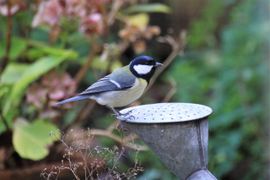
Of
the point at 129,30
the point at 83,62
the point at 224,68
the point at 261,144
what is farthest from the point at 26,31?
the point at 261,144

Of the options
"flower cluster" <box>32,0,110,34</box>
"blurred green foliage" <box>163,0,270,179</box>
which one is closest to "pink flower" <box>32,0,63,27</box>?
"flower cluster" <box>32,0,110,34</box>

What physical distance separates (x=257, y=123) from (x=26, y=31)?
4.11 ft

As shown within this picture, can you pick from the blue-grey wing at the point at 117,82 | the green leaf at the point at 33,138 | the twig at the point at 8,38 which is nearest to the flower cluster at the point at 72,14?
the twig at the point at 8,38

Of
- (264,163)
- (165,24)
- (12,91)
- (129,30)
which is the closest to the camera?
(12,91)

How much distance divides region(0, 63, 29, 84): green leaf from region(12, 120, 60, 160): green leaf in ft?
0.60

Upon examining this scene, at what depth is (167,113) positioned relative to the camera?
1.41m

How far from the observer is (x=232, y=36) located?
3.23 metres

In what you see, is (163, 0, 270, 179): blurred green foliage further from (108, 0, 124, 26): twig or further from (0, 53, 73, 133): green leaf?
(0, 53, 73, 133): green leaf

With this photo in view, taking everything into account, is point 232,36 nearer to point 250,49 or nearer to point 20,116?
point 250,49

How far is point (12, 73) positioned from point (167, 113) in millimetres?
1244

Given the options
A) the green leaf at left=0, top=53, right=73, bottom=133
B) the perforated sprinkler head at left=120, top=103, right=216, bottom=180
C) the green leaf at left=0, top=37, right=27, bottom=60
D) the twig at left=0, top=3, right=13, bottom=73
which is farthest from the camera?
the green leaf at left=0, top=37, right=27, bottom=60

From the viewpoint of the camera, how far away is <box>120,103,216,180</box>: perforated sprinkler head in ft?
4.39

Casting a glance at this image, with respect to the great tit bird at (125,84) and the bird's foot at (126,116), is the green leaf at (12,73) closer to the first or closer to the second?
the great tit bird at (125,84)

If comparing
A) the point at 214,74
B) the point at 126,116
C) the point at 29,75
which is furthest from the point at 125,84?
the point at 214,74
